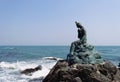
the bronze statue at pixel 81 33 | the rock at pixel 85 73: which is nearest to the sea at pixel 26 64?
the bronze statue at pixel 81 33

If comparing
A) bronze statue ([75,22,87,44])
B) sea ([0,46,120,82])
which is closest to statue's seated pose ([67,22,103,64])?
bronze statue ([75,22,87,44])

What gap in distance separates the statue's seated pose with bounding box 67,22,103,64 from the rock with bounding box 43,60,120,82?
0.38 m

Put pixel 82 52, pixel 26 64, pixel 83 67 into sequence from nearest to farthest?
pixel 83 67
pixel 82 52
pixel 26 64

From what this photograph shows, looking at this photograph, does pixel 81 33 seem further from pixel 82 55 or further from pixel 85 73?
pixel 85 73

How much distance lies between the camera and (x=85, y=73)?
14734mm

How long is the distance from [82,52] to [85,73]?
1583 mm

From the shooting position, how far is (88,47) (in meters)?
16.2

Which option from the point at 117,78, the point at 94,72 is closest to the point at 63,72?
the point at 94,72

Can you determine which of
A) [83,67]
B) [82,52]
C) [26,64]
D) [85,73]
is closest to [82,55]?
[82,52]

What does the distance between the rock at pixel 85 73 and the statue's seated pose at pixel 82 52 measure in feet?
1.23

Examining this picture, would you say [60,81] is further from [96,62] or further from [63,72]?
[96,62]

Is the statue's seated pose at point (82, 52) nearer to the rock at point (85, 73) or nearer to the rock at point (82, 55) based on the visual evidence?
the rock at point (82, 55)

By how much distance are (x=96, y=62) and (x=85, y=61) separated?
561 millimetres

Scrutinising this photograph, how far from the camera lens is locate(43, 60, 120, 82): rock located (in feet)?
48.2
